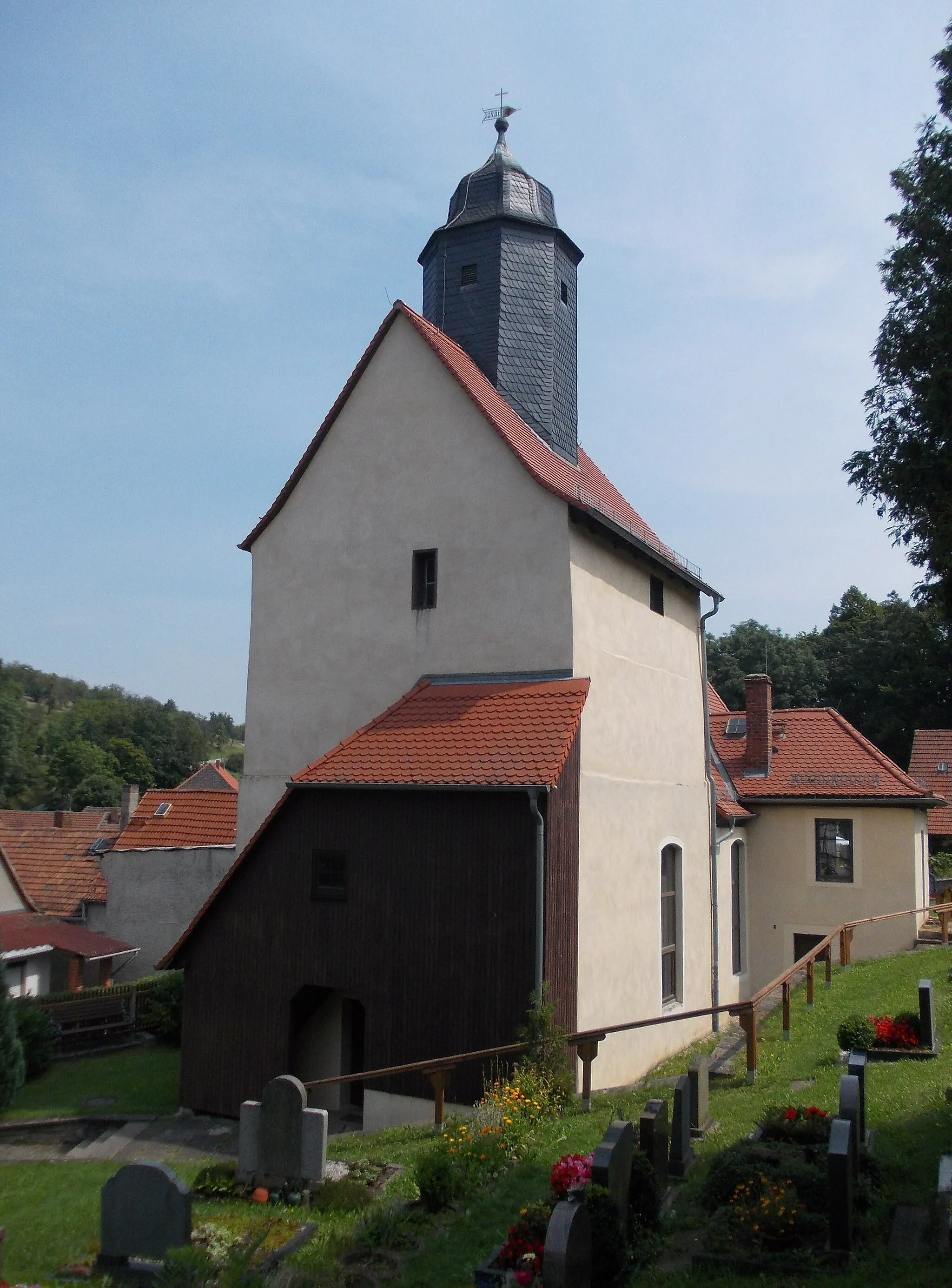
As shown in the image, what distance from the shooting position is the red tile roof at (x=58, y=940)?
74.2 ft

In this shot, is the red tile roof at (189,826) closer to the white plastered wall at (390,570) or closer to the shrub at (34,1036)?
the shrub at (34,1036)

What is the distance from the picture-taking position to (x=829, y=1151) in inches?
269

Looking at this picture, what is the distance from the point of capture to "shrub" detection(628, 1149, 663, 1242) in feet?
24.1

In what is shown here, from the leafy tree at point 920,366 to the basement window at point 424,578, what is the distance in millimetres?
6932

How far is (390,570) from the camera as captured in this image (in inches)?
648

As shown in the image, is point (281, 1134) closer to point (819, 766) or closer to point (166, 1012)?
point (166, 1012)

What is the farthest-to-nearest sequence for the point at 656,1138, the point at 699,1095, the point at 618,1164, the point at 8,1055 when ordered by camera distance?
the point at 8,1055, the point at 699,1095, the point at 656,1138, the point at 618,1164

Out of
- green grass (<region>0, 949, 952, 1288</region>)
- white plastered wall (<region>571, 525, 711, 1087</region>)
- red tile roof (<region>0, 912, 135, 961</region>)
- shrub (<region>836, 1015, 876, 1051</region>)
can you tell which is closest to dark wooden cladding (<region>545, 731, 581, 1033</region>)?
white plastered wall (<region>571, 525, 711, 1087</region>)

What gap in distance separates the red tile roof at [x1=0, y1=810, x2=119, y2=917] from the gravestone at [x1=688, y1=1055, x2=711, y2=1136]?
22113 millimetres

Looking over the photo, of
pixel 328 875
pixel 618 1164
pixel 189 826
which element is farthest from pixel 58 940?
pixel 618 1164

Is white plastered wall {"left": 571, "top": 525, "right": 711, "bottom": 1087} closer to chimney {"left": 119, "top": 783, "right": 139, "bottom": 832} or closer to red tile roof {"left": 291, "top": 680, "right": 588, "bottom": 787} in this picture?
red tile roof {"left": 291, "top": 680, "right": 588, "bottom": 787}

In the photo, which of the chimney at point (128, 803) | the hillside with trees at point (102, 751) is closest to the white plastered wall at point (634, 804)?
the chimney at point (128, 803)

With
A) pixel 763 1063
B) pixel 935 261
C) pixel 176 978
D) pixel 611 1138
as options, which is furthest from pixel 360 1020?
pixel 935 261

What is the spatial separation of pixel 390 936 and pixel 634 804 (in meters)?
4.71
